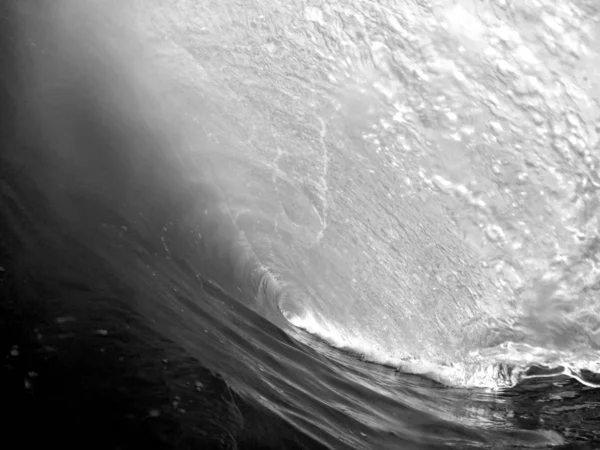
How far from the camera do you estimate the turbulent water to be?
345cm

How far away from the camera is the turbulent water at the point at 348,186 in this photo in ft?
11.3

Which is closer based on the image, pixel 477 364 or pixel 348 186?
pixel 348 186

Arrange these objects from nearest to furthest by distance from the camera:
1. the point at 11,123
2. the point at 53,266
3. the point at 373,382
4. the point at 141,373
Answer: the point at 141,373 → the point at 53,266 → the point at 11,123 → the point at 373,382

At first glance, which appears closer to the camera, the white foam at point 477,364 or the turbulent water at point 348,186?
the turbulent water at point 348,186

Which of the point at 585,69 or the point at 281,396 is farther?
the point at 585,69

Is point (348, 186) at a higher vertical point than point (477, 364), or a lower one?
higher

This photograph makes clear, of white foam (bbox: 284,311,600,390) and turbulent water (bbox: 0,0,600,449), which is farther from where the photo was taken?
white foam (bbox: 284,311,600,390)

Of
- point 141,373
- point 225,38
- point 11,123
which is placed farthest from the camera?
point 225,38

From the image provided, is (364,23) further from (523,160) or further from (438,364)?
(438,364)

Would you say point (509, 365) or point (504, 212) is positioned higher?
point (504, 212)

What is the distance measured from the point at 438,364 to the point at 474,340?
31 cm

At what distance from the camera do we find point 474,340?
14.8 feet

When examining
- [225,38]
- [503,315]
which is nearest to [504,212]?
[503,315]

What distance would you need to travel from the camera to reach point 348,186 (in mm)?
4352
